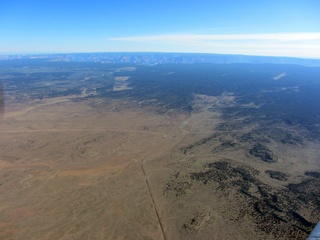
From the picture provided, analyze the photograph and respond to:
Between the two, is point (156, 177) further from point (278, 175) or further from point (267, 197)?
point (278, 175)

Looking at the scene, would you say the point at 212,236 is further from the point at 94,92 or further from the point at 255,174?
the point at 94,92

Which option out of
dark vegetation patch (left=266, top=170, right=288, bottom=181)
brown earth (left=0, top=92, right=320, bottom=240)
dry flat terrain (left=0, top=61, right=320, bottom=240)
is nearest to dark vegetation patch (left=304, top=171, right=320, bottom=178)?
dry flat terrain (left=0, top=61, right=320, bottom=240)

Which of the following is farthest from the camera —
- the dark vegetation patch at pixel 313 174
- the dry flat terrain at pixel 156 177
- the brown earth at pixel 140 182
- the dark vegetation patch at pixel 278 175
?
the dark vegetation patch at pixel 313 174

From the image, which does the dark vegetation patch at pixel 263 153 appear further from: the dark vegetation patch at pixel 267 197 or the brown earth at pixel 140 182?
the dark vegetation patch at pixel 267 197

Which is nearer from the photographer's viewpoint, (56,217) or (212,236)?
(212,236)

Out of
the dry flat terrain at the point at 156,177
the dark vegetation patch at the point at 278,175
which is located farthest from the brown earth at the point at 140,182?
the dark vegetation patch at the point at 278,175

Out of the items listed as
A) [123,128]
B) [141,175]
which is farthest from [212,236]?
[123,128]
